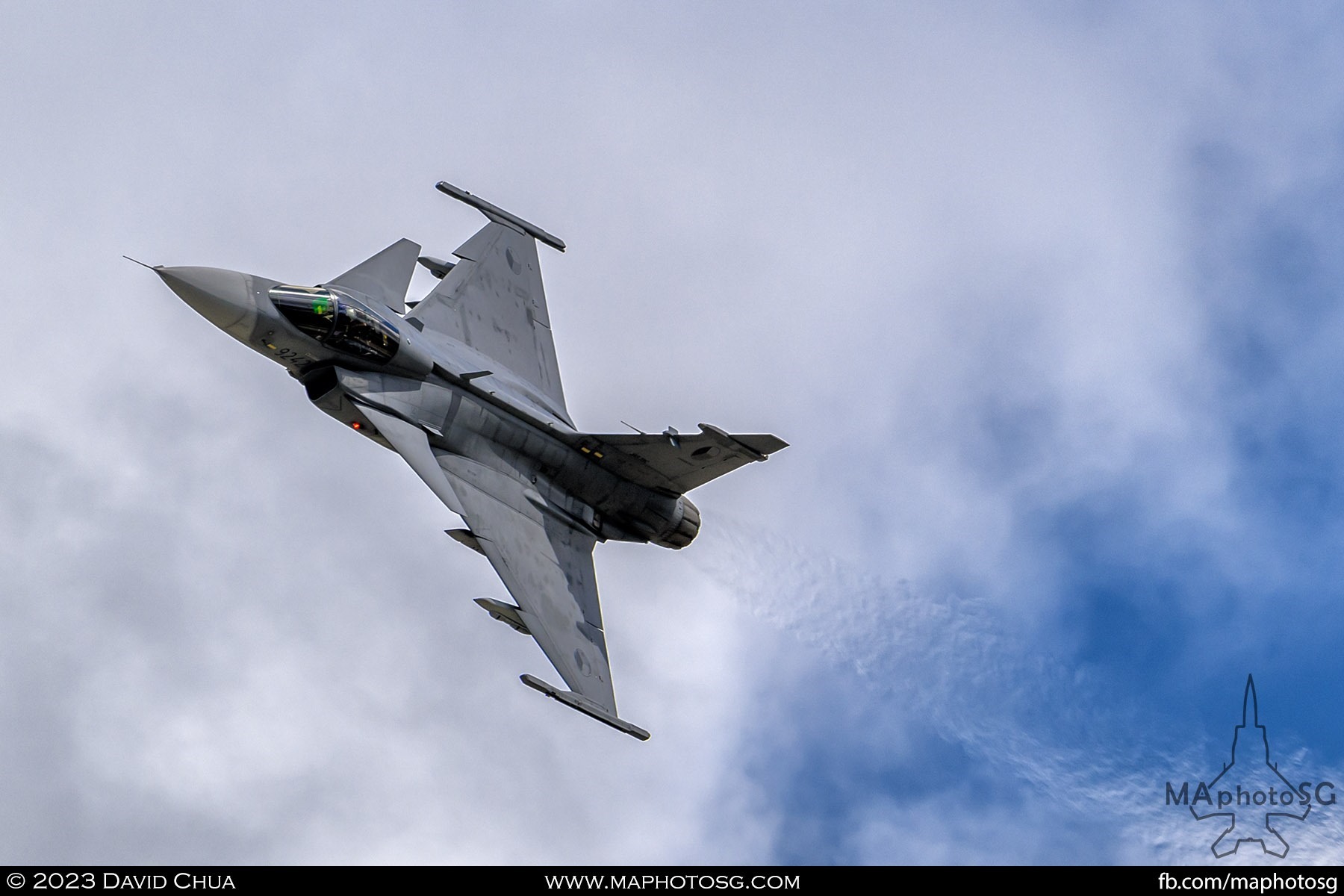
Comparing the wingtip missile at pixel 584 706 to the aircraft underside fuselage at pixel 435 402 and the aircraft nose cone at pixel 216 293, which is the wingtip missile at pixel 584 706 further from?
the aircraft nose cone at pixel 216 293

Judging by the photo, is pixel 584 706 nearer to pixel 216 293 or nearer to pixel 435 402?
pixel 435 402

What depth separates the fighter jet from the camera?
32.0 metres

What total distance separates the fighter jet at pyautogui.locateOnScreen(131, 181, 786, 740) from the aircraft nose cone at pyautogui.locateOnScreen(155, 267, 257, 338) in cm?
3

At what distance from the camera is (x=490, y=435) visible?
34.2 meters

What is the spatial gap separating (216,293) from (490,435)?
6173 millimetres

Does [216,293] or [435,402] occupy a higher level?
[435,402]

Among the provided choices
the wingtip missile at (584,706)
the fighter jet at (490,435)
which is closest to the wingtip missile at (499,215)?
the fighter jet at (490,435)

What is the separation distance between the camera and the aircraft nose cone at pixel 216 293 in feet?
101

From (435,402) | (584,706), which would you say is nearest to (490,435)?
(435,402)

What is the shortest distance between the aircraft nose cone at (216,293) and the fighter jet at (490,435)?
3 cm
